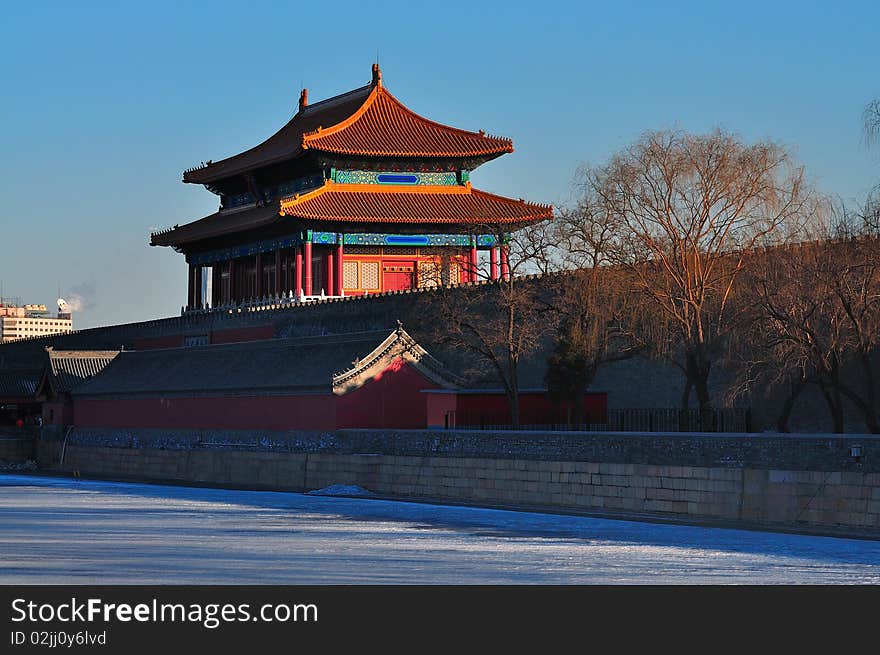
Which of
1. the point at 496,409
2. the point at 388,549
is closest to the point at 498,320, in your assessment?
the point at 496,409

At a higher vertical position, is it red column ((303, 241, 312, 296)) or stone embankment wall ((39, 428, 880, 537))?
red column ((303, 241, 312, 296))

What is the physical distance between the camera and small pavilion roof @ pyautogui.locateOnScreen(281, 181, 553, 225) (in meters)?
56.6

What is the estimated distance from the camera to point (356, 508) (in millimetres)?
31609

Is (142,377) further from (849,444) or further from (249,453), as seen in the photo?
(849,444)

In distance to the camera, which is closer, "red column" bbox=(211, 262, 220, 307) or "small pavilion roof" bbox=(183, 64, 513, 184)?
"small pavilion roof" bbox=(183, 64, 513, 184)

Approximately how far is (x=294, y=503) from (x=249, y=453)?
27.9 feet

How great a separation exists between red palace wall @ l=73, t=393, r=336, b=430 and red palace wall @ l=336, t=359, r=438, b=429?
0.46m

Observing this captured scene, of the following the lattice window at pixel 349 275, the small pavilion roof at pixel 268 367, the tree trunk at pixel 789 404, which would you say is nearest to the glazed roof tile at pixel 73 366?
the small pavilion roof at pixel 268 367

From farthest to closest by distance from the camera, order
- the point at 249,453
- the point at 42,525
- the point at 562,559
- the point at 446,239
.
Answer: the point at 446,239, the point at 249,453, the point at 42,525, the point at 562,559

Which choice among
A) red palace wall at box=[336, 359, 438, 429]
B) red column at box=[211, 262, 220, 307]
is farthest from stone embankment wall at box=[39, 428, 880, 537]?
red column at box=[211, 262, 220, 307]

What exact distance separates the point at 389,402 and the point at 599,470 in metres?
10.1

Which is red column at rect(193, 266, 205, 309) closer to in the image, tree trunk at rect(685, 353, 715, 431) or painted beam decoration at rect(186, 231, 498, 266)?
painted beam decoration at rect(186, 231, 498, 266)

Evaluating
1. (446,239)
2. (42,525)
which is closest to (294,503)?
(42,525)
